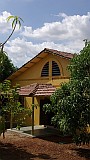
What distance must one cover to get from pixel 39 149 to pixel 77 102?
3232 millimetres

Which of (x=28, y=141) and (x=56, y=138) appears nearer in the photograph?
(x=28, y=141)

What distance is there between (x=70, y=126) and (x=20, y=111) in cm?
227

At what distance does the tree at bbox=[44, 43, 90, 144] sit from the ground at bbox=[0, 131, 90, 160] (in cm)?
91

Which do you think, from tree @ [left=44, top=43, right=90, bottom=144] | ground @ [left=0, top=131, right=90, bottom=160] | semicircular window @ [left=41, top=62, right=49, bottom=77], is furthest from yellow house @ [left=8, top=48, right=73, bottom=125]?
tree @ [left=44, top=43, right=90, bottom=144]

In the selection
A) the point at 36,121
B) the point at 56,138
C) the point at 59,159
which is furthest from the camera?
the point at 36,121

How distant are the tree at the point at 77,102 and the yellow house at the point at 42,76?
12.1 feet

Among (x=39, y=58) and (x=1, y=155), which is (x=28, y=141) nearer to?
(x=1, y=155)

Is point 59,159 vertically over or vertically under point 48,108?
under

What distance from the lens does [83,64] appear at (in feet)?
36.7

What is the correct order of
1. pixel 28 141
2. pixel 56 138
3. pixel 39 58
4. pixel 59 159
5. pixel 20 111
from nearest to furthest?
pixel 59 159 < pixel 20 111 < pixel 28 141 < pixel 56 138 < pixel 39 58

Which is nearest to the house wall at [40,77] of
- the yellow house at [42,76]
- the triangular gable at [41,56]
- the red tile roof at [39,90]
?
the yellow house at [42,76]

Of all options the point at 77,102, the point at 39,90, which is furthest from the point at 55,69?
the point at 77,102

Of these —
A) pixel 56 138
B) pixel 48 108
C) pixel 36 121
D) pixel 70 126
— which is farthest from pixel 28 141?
pixel 36 121

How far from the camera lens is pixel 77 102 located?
10836mm
